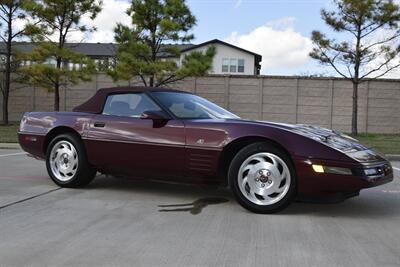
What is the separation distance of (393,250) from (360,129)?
23189mm

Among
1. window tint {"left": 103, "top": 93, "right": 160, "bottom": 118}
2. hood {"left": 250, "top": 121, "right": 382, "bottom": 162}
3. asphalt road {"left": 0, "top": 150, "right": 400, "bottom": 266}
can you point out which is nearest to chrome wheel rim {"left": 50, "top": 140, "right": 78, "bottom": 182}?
asphalt road {"left": 0, "top": 150, "right": 400, "bottom": 266}

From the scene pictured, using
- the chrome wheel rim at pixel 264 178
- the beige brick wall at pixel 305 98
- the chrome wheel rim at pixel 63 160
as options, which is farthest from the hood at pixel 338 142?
the beige brick wall at pixel 305 98

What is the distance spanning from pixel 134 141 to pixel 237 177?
143cm

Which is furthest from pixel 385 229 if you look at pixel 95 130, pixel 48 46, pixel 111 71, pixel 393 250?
pixel 48 46

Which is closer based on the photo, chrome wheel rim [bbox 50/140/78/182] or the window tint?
the window tint

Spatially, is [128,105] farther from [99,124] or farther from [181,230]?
[181,230]

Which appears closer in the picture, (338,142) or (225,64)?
(338,142)

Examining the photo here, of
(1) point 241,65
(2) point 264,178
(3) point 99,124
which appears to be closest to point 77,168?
(3) point 99,124

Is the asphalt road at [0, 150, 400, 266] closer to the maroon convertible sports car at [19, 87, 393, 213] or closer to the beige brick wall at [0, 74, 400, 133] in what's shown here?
the maroon convertible sports car at [19, 87, 393, 213]

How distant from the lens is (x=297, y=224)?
17.3 feet

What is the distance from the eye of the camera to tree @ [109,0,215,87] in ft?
75.3

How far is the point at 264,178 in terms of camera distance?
18.6 ft

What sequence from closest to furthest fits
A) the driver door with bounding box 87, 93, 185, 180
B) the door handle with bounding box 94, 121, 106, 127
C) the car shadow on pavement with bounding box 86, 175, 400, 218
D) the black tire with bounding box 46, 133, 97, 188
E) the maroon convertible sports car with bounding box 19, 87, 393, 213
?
the maroon convertible sports car with bounding box 19, 87, 393, 213 < the car shadow on pavement with bounding box 86, 175, 400, 218 < the driver door with bounding box 87, 93, 185, 180 < the door handle with bounding box 94, 121, 106, 127 < the black tire with bounding box 46, 133, 97, 188

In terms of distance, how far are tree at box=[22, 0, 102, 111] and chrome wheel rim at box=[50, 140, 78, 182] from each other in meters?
17.2
